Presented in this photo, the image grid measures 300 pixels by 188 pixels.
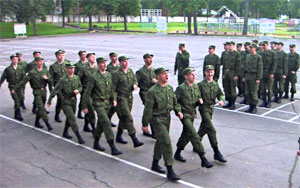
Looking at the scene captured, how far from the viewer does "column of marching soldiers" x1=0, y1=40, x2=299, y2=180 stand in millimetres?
7484

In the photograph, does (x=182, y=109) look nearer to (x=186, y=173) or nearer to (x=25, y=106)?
(x=186, y=173)

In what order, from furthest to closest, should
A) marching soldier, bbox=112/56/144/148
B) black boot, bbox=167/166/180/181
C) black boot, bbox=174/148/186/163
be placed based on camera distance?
marching soldier, bbox=112/56/144/148, black boot, bbox=174/148/186/163, black boot, bbox=167/166/180/181

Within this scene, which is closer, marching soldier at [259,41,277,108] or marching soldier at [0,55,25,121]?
marching soldier at [0,55,25,121]

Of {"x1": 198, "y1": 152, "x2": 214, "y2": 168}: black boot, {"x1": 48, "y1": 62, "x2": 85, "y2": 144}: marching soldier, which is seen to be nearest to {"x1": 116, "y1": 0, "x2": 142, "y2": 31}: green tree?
{"x1": 48, "y1": 62, "x2": 85, "y2": 144}: marching soldier

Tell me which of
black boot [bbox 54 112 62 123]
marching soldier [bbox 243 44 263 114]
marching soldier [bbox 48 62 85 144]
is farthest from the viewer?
marching soldier [bbox 243 44 263 114]

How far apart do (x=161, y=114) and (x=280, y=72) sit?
814 centimetres

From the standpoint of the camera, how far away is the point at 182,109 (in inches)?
311

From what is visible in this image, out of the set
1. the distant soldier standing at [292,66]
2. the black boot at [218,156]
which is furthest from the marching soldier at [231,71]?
the black boot at [218,156]

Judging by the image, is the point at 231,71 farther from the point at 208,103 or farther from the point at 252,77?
the point at 208,103

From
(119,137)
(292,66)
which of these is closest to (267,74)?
(292,66)

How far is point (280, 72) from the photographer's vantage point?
1401 cm

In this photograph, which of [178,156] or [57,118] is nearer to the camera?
[178,156]

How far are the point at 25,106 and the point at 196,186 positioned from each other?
903 cm

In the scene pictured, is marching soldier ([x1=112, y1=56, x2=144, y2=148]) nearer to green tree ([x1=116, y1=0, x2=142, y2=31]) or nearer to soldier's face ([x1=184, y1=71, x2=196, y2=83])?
soldier's face ([x1=184, y1=71, x2=196, y2=83])
